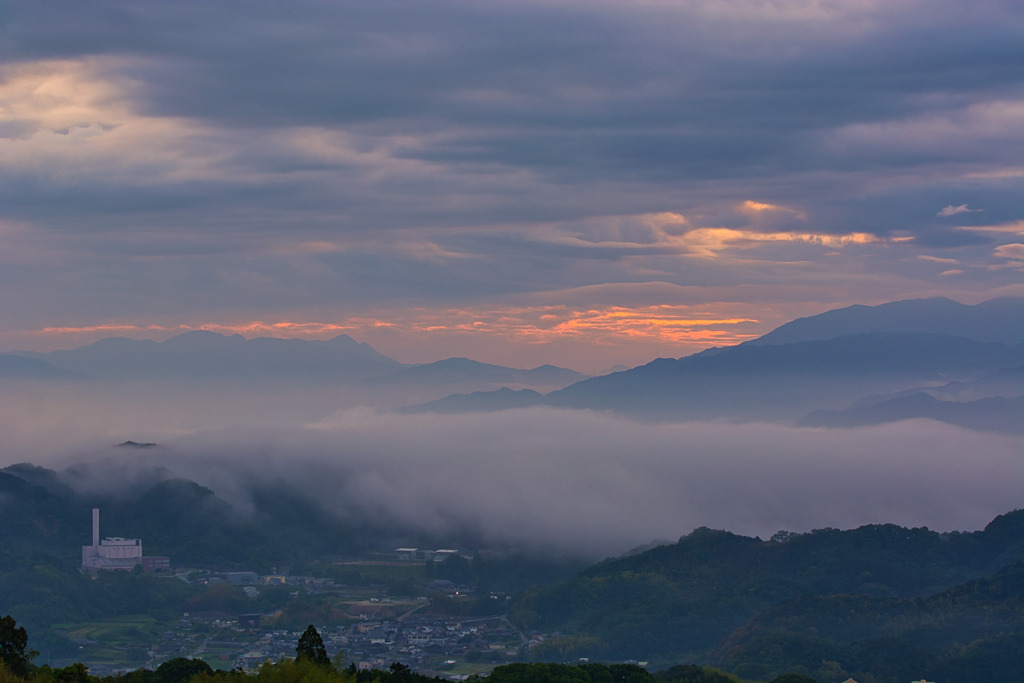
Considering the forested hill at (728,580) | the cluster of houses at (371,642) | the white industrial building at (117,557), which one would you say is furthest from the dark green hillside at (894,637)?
the white industrial building at (117,557)

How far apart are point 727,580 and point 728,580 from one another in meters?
0.09

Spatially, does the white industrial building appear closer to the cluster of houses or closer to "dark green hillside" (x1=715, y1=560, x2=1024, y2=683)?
the cluster of houses

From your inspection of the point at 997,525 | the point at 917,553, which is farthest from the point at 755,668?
the point at 997,525

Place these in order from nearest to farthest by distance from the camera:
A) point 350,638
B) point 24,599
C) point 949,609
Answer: point 949,609, point 350,638, point 24,599

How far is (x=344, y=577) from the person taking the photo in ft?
469

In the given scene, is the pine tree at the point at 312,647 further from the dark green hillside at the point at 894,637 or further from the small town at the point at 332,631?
the dark green hillside at the point at 894,637

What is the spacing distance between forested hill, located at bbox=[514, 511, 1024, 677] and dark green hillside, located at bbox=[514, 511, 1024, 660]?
9 centimetres

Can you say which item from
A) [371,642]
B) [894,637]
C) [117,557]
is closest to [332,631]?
[371,642]

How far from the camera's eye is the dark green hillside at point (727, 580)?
103812mm

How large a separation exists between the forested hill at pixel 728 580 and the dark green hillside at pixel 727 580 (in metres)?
0.09

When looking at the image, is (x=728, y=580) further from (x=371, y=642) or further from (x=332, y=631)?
(x=332, y=631)

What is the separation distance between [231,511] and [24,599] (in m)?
48.1

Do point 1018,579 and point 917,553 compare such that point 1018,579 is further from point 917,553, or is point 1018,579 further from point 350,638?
point 350,638

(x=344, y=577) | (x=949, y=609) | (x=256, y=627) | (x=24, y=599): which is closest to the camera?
(x=949, y=609)
